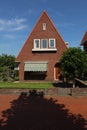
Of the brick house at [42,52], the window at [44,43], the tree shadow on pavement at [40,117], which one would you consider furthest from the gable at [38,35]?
the tree shadow on pavement at [40,117]

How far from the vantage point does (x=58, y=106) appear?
15672 millimetres

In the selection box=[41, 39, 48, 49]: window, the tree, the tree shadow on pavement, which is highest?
box=[41, 39, 48, 49]: window

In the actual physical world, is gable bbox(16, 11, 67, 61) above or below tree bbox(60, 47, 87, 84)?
above

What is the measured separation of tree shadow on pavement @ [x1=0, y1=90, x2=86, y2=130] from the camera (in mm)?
10812

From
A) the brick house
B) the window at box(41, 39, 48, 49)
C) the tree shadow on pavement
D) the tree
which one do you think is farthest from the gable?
the tree shadow on pavement

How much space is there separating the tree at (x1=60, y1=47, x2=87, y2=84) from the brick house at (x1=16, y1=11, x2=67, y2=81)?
11532 millimetres

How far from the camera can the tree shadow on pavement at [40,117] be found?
10812 millimetres

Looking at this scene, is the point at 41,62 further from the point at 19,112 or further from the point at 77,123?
the point at 77,123

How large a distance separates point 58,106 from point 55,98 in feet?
10.3

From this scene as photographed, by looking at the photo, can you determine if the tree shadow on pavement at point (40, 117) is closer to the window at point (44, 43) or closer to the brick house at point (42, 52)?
the brick house at point (42, 52)

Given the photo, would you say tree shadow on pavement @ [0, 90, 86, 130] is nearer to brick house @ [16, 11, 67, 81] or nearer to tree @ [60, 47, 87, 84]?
tree @ [60, 47, 87, 84]

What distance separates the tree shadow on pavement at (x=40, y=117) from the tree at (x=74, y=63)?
867cm

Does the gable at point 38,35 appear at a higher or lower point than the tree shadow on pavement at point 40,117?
higher

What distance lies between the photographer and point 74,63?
25109 mm
